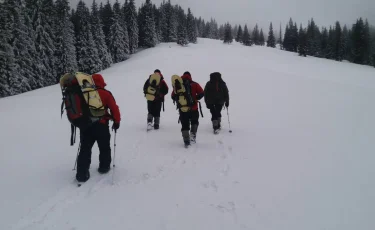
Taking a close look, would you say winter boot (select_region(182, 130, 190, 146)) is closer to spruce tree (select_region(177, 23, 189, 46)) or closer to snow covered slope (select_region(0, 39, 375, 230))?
snow covered slope (select_region(0, 39, 375, 230))

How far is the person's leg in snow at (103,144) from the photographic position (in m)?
5.20

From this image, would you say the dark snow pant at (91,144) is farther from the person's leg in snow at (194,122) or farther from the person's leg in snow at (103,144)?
the person's leg in snow at (194,122)

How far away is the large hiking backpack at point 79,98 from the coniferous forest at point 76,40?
2840 cm

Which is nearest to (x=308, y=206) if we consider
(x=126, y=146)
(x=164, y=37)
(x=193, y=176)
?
(x=193, y=176)

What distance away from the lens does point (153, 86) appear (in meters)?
8.98

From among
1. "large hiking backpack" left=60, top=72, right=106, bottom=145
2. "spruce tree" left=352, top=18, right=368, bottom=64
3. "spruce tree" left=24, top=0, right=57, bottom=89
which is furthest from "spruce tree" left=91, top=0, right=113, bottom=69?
"spruce tree" left=352, top=18, right=368, bottom=64

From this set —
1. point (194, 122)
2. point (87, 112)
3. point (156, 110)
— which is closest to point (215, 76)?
point (194, 122)

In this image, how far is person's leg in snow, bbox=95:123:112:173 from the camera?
17.1 feet

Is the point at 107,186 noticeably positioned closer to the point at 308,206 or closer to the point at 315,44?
the point at 308,206

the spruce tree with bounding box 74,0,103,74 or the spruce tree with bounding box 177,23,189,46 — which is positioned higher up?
the spruce tree with bounding box 177,23,189,46

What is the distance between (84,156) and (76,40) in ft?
153

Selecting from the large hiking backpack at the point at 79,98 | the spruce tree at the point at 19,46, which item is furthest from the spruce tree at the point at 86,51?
the large hiking backpack at the point at 79,98

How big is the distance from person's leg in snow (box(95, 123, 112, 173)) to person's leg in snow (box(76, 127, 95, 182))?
146 mm

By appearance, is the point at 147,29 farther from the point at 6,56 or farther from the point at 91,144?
the point at 91,144
